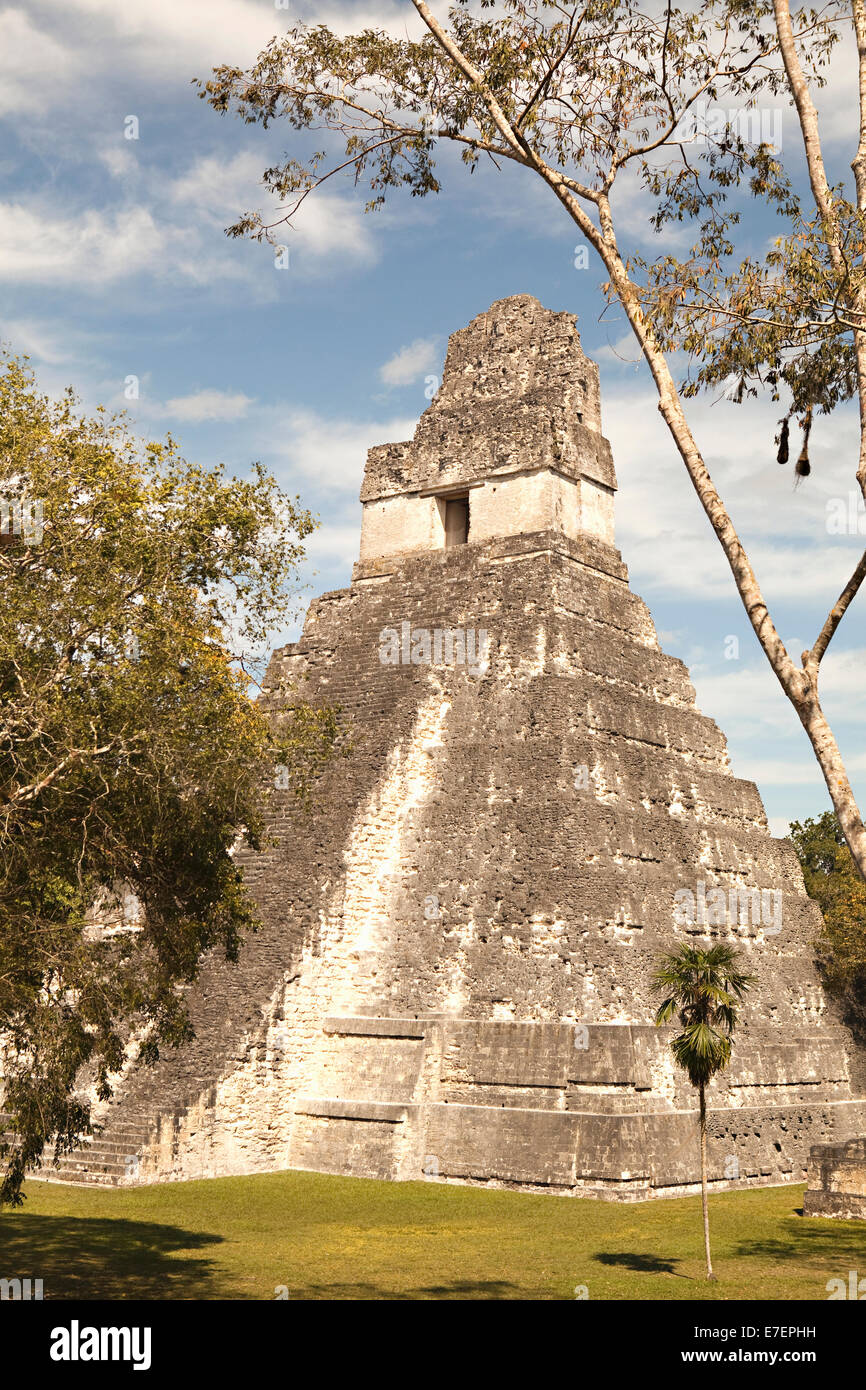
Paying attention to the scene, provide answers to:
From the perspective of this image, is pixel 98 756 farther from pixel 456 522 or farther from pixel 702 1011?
pixel 456 522

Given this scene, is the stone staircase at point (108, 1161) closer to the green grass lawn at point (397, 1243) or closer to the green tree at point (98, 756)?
the green grass lawn at point (397, 1243)

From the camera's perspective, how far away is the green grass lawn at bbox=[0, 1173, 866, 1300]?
34.9ft

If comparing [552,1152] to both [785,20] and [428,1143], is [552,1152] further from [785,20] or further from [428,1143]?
[785,20]

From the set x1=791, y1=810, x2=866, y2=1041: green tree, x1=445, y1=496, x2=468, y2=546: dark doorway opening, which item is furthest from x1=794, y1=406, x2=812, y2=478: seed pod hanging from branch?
x1=445, y1=496, x2=468, y2=546: dark doorway opening

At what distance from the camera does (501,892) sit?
18.1 m

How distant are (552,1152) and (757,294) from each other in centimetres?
1011

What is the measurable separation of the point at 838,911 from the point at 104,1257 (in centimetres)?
2385

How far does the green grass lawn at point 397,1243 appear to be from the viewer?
34.9ft

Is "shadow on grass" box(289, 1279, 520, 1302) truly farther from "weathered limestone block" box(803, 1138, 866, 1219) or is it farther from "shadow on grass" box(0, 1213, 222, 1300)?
"weathered limestone block" box(803, 1138, 866, 1219)

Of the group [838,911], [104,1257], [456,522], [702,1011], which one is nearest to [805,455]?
[702,1011]

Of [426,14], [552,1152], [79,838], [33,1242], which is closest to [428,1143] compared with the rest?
[552,1152]

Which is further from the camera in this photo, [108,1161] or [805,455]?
[108,1161]

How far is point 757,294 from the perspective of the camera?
1106 cm

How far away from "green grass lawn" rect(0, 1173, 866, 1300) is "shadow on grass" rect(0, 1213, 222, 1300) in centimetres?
2
